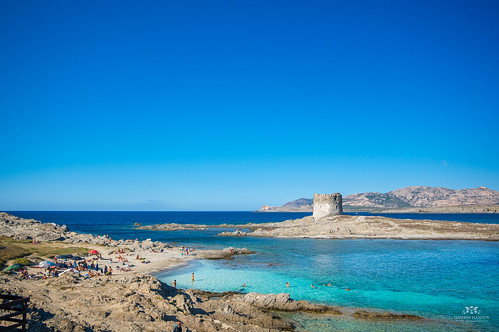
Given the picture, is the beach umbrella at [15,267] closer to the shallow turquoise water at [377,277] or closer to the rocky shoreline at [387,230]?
the shallow turquoise water at [377,277]

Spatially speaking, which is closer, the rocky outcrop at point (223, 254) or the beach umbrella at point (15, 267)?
the beach umbrella at point (15, 267)

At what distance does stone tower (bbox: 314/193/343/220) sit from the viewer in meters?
83.7

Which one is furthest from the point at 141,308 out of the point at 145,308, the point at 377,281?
the point at 377,281

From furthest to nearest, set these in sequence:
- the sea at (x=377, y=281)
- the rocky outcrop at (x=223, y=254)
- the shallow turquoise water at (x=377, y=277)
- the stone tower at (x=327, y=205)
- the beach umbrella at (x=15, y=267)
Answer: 1. the stone tower at (x=327, y=205)
2. the rocky outcrop at (x=223, y=254)
3. the beach umbrella at (x=15, y=267)
4. the shallow turquoise water at (x=377, y=277)
5. the sea at (x=377, y=281)

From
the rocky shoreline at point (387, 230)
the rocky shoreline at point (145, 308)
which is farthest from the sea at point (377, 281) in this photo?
the rocky shoreline at point (387, 230)

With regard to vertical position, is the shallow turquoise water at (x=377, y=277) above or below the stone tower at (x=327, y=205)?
below

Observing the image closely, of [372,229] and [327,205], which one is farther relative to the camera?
[327,205]

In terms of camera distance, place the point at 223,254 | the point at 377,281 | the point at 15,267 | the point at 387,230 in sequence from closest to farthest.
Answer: the point at 15,267
the point at 377,281
the point at 223,254
the point at 387,230

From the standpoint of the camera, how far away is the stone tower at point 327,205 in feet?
275

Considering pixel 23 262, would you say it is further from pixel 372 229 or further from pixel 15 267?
pixel 372 229

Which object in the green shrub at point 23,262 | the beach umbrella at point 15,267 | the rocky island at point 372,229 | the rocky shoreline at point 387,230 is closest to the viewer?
the beach umbrella at point 15,267

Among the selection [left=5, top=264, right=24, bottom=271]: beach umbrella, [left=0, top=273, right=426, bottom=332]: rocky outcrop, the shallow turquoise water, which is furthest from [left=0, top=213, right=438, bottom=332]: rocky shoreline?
[left=5, top=264, right=24, bottom=271]: beach umbrella

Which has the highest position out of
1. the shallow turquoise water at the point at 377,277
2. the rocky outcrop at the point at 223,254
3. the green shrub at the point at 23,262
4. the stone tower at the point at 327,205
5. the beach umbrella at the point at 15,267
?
the stone tower at the point at 327,205

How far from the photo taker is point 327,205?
83875 mm
